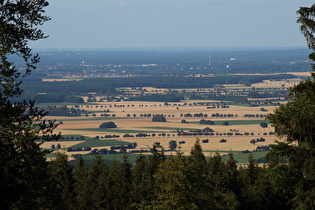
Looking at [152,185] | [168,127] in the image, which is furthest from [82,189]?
[168,127]

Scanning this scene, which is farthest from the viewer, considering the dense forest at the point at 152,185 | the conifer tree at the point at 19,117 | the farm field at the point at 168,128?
the farm field at the point at 168,128

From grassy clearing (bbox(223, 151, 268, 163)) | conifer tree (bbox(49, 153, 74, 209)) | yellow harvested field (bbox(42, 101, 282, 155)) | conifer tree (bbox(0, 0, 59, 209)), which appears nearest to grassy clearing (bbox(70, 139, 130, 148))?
yellow harvested field (bbox(42, 101, 282, 155))

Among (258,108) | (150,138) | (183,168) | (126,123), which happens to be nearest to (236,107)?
(258,108)

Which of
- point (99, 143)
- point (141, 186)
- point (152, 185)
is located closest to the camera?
point (141, 186)

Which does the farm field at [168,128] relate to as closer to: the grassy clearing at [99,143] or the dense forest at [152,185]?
the grassy clearing at [99,143]

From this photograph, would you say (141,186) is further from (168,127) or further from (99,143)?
(168,127)

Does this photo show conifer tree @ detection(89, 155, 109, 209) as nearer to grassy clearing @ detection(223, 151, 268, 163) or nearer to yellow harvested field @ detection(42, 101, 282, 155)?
grassy clearing @ detection(223, 151, 268, 163)

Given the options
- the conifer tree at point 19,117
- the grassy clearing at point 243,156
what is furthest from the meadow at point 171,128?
the conifer tree at point 19,117

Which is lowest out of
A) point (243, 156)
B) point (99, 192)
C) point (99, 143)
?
point (99, 143)
